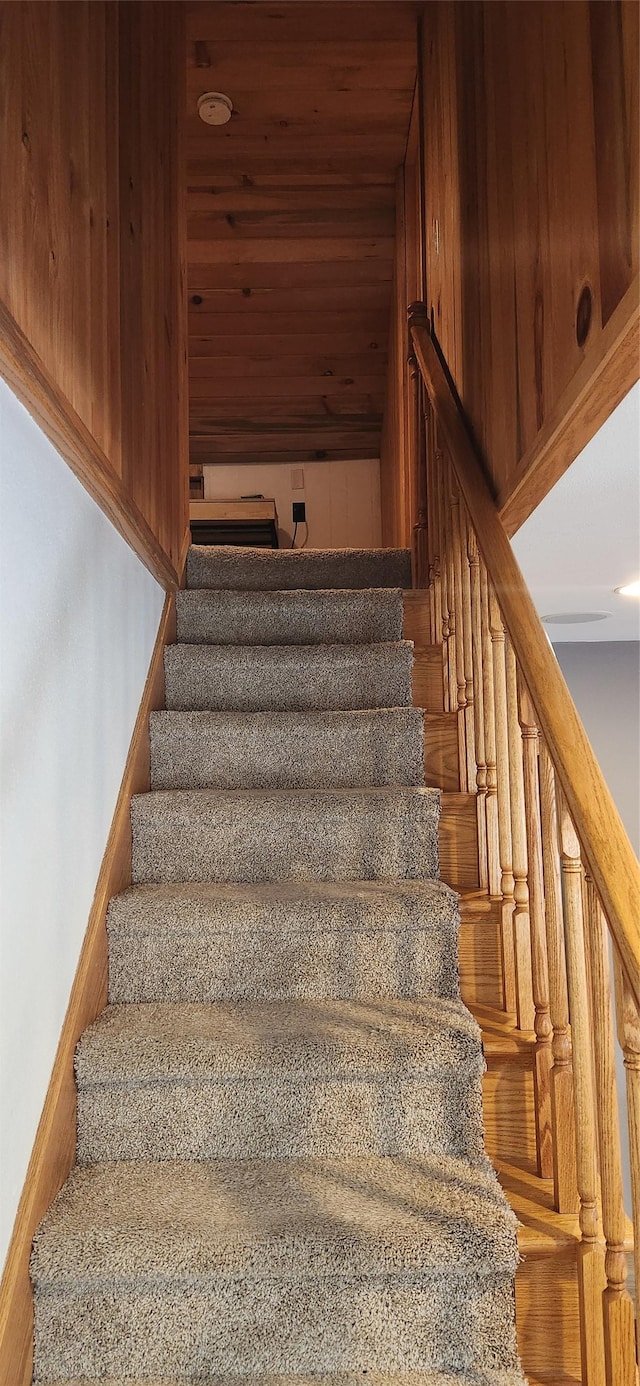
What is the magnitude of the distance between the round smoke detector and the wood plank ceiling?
30mm

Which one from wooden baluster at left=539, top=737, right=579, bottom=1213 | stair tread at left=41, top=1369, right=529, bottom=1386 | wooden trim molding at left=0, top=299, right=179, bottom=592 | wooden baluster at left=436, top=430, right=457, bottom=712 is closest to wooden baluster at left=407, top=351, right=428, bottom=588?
wooden baluster at left=436, top=430, right=457, bottom=712

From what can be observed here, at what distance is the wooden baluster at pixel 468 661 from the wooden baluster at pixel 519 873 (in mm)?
329

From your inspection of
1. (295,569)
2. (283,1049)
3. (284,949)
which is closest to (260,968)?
(284,949)

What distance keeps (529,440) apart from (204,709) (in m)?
1.20

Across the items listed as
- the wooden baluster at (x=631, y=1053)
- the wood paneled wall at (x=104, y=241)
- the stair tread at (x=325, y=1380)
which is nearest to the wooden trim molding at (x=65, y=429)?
the wood paneled wall at (x=104, y=241)

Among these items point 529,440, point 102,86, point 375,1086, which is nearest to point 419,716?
point 529,440

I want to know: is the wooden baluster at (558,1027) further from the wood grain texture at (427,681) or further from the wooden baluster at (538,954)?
the wood grain texture at (427,681)

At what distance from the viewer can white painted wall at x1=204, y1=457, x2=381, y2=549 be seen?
16.9ft

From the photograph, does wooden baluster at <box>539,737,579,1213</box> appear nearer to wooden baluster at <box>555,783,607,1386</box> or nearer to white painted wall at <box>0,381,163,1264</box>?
wooden baluster at <box>555,783,607,1386</box>

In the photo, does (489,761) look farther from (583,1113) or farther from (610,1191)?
(610,1191)

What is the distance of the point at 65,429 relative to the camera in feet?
4.69

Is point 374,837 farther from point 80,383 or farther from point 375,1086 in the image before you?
point 80,383

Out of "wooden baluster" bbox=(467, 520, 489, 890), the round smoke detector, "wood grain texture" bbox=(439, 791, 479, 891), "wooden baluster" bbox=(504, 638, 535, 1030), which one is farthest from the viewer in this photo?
the round smoke detector

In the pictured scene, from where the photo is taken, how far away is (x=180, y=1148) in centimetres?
151
